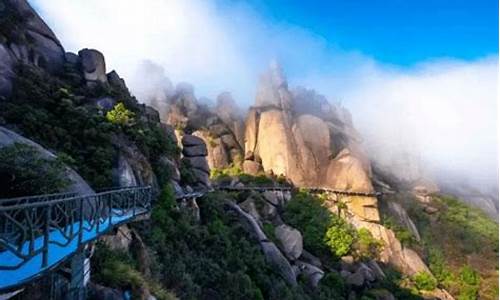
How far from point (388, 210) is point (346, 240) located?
515 inches

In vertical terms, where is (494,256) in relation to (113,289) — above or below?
Answer: below

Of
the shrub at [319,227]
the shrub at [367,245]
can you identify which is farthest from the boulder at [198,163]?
the shrub at [367,245]

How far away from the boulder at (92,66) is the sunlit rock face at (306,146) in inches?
1027

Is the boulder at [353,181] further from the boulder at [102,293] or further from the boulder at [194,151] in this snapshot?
the boulder at [102,293]

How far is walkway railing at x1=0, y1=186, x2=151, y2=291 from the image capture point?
16.6 ft

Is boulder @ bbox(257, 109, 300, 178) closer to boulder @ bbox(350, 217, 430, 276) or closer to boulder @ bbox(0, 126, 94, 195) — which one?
boulder @ bbox(350, 217, 430, 276)

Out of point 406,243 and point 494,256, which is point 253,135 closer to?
point 406,243

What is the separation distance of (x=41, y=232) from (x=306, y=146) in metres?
46.0

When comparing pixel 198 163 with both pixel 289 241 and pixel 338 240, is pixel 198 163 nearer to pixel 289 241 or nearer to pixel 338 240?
pixel 289 241

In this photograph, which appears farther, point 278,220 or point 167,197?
point 278,220

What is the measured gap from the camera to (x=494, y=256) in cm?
4612

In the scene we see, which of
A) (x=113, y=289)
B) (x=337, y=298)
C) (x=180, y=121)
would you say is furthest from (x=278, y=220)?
(x=113, y=289)

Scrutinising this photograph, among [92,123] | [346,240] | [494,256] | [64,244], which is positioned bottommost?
[494,256]

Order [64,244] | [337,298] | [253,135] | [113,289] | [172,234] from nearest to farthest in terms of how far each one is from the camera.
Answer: [64,244], [113,289], [172,234], [337,298], [253,135]
